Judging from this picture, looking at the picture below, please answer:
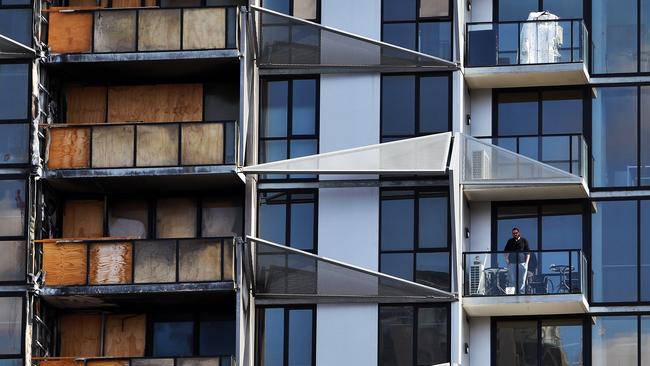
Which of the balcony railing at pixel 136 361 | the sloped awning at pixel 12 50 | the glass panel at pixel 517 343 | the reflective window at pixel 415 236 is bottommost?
the balcony railing at pixel 136 361

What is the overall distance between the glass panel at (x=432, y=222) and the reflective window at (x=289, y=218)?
7.75 feet

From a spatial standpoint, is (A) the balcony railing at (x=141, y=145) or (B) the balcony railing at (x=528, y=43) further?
(B) the balcony railing at (x=528, y=43)

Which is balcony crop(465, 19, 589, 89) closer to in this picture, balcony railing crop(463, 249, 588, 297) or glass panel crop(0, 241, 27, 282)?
balcony railing crop(463, 249, 588, 297)

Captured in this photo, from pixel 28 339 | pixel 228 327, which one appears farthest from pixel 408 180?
pixel 28 339

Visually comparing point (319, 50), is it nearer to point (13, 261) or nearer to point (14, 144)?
point (14, 144)

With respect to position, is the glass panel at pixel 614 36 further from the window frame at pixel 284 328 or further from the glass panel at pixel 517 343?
the window frame at pixel 284 328

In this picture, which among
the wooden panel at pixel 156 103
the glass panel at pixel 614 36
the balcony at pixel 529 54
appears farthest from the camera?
the wooden panel at pixel 156 103

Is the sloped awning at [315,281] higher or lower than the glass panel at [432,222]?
lower

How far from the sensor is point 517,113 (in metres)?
56.0

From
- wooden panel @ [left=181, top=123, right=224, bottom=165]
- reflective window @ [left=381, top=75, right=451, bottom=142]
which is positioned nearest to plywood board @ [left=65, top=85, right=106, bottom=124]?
wooden panel @ [left=181, top=123, right=224, bottom=165]

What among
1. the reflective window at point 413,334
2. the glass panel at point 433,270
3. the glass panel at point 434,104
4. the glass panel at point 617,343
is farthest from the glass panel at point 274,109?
the glass panel at point 617,343

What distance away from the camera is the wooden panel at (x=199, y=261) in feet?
177

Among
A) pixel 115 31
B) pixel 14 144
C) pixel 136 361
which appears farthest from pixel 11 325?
pixel 115 31

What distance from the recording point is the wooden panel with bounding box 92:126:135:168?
5453 cm
